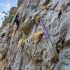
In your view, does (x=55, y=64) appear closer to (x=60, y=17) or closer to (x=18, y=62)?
(x=60, y=17)

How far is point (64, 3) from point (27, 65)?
2.35m

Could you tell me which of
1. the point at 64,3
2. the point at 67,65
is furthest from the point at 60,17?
the point at 67,65

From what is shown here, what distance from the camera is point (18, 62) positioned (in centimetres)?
977

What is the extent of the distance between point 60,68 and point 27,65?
8.26 feet

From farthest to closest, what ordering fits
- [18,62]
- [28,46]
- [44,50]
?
[18,62] → [28,46] → [44,50]

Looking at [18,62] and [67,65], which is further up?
[18,62]

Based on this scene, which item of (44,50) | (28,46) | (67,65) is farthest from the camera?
(28,46)

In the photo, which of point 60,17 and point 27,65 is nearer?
point 60,17

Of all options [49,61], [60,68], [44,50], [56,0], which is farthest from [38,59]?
[56,0]

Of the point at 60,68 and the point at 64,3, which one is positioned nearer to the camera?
the point at 60,68

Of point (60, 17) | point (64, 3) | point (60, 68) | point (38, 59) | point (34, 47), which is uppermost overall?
point (64, 3)

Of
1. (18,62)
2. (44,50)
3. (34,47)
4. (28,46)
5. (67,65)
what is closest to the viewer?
(67,65)

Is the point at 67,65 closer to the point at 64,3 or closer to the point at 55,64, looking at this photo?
the point at 55,64

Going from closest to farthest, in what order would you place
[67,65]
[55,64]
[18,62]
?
[67,65]
[55,64]
[18,62]
